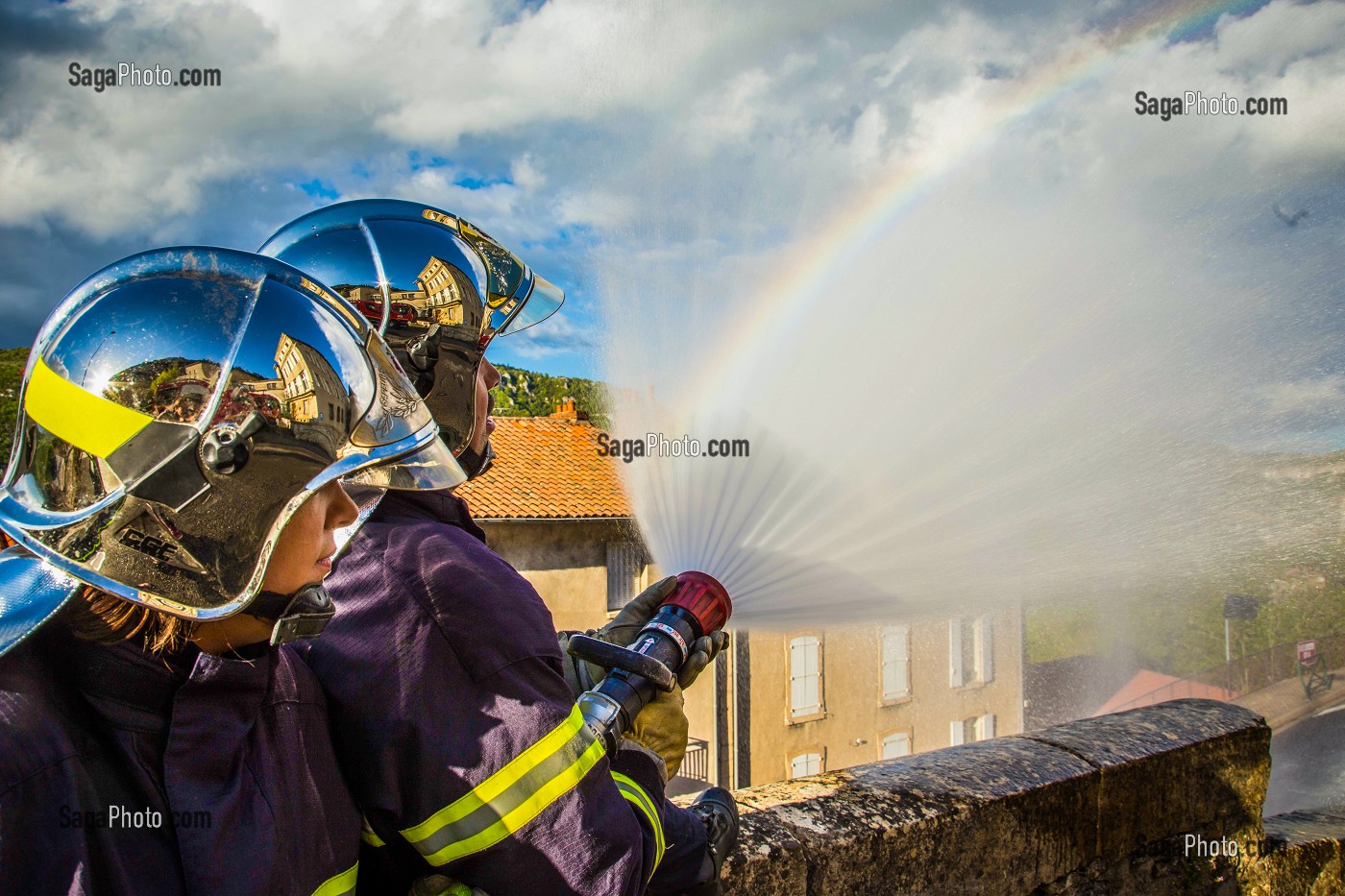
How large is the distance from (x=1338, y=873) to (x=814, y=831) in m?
2.50

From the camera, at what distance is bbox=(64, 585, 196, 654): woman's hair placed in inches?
53.6

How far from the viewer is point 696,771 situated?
1948cm

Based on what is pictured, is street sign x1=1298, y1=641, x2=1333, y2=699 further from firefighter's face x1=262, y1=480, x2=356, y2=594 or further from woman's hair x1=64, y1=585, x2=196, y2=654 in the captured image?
woman's hair x1=64, y1=585, x2=196, y2=654

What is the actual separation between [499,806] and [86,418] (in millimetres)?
970

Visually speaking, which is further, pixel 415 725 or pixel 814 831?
pixel 814 831

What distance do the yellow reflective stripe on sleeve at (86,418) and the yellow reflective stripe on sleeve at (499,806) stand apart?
2.84 ft

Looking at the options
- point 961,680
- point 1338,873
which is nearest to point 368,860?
point 1338,873

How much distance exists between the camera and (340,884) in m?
1.61

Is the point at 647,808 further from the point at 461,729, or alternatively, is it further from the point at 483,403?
the point at 483,403

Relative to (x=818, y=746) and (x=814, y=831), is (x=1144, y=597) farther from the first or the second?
(x=818, y=746)

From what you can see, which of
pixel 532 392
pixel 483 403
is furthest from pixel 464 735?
pixel 532 392

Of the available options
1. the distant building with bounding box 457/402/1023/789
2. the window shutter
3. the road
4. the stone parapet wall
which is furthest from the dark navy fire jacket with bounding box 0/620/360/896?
the window shutter

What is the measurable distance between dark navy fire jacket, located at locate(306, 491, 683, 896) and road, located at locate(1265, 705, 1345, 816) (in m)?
4.05

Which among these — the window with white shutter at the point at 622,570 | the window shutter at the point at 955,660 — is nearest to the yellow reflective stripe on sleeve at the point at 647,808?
the window with white shutter at the point at 622,570
